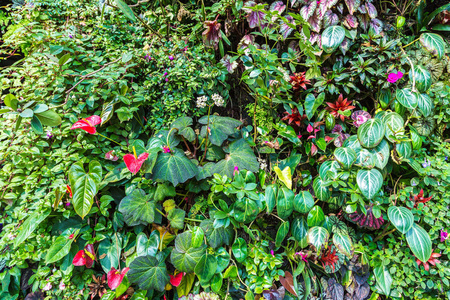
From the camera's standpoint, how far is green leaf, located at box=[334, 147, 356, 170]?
1.55 metres

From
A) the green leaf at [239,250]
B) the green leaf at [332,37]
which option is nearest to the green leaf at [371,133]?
the green leaf at [332,37]

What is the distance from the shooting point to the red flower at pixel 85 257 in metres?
1.44

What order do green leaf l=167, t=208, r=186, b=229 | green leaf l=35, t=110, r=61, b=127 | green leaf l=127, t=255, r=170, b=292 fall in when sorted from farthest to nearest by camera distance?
1. green leaf l=167, t=208, r=186, b=229
2. green leaf l=127, t=255, r=170, b=292
3. green leaf l=35, t=110, r=61, b=127

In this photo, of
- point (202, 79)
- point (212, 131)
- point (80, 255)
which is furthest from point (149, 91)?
point (80, 255)

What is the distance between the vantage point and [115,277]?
1.45 meters

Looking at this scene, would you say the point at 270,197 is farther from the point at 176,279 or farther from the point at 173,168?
the point at 176,279

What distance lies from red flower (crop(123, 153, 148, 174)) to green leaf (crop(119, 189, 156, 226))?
24cm

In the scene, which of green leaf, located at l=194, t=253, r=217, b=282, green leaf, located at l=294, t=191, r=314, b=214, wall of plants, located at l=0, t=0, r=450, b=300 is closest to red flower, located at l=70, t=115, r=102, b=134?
wall of plants, located at l=0, t=0, r=450, b=300

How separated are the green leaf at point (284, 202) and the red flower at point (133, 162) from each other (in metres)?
0.88

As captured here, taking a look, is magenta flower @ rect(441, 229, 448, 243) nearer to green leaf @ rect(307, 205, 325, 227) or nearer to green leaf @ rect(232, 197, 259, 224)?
green leaf @ rect(307, 205, 325, 227)

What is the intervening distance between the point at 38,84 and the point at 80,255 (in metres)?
1.16

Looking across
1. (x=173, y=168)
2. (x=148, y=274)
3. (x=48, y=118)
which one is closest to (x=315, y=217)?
(x=173, y=168)

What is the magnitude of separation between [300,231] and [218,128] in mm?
924

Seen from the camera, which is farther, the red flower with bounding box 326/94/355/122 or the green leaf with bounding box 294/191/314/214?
the red flower with bounding box 326/94/355/122
